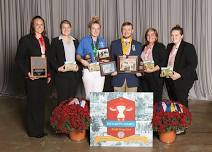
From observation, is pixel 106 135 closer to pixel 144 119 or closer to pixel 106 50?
pixel 144 119

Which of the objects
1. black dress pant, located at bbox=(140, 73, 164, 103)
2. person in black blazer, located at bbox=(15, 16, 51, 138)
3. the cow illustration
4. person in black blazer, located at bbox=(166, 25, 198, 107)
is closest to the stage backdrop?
black dress pant, located at bbox=(140, 73, 164, 103)

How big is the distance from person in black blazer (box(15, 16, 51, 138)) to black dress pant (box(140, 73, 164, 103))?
3.98 feet

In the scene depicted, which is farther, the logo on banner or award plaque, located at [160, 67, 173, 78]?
award plaque, located at [160, 67, 173, 78]

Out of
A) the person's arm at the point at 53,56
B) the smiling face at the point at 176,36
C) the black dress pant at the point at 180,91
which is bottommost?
the black dress pant at the point at 180,91

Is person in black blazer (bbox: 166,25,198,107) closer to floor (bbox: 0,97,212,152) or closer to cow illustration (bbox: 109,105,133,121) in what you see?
→ floor (bbox: 0,97,212,152)

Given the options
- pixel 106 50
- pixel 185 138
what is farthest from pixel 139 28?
pixel 185 138

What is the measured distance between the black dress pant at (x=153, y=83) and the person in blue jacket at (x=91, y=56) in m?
0.61

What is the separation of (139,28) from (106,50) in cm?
219

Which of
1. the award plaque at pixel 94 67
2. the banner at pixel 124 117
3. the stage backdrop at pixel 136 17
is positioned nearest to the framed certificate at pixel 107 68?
the award plaque at pixel 94 67

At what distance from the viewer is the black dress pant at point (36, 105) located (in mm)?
4438

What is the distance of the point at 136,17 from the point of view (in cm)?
652

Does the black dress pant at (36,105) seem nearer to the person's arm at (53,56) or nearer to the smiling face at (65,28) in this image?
the person's arm at (53,56)

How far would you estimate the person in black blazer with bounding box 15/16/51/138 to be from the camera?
4355 mm

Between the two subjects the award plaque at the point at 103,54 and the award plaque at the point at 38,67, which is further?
the award plaque at the point at 103,54
